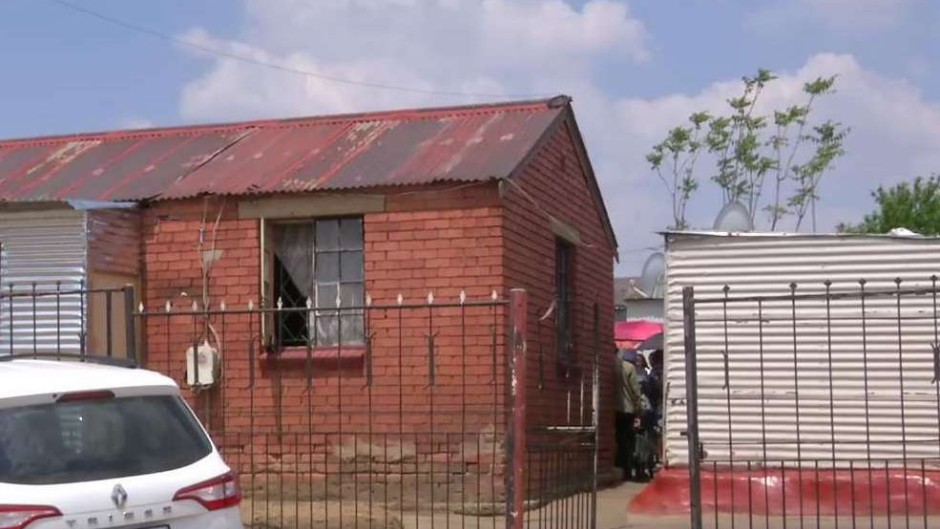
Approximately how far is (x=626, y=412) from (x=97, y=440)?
31.4ft

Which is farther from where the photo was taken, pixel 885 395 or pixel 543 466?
pixel 885 395

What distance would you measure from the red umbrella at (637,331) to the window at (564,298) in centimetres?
690

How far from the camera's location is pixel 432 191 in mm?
12203

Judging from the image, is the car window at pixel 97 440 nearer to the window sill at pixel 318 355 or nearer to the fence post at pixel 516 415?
the fence post at pixel 516 415

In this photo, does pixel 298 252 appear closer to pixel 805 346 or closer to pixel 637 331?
pixel 805 346

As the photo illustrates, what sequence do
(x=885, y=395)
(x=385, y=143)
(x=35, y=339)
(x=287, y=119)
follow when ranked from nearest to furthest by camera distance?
(x=885, y=395) → (x=35, y=339) → (x=385, y=143) → (x=287, y=119)

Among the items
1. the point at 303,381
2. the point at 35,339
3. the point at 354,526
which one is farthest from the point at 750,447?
the point at 35,339

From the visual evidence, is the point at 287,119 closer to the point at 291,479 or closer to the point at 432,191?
the point at 432,191

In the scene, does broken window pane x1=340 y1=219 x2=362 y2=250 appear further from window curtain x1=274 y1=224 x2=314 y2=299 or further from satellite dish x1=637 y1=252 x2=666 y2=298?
satellite dish x1=637 y1=252 x2=666 y2=298

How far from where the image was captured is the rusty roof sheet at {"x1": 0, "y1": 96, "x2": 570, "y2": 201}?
495 inches

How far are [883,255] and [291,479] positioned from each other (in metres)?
5.33

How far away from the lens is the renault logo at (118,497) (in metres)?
6.57

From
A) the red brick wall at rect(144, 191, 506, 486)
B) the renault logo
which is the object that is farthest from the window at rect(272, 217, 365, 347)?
the renault logo

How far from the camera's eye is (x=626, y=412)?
1568 cm
